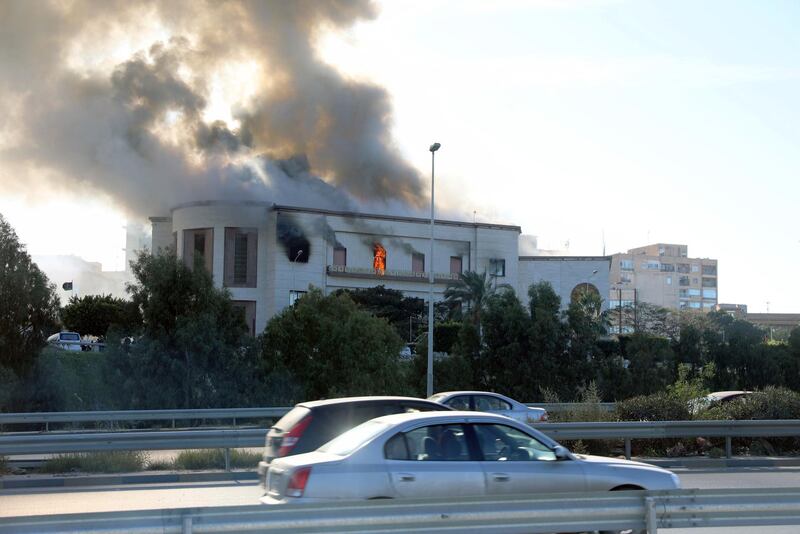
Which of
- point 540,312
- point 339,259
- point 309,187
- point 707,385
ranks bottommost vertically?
point 707,385

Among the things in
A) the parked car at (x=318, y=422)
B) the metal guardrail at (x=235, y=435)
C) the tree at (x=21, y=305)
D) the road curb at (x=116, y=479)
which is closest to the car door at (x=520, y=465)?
the parked car at (x=318, y=422)

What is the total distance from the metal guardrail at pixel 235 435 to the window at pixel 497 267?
2717 inches

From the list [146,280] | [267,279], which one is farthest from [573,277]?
[146,280]

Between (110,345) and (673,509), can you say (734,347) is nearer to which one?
(110,345)

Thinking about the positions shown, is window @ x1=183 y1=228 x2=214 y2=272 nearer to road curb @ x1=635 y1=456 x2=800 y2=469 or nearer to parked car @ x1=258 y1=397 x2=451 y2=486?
road curb @ x1=635 y1=456 x2=800 y2=469

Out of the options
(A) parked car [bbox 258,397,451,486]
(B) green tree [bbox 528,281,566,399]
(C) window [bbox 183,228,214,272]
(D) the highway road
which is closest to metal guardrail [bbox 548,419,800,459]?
(D) the highway road

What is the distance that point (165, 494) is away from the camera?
1301cm

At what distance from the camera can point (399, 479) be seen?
26.6 ft

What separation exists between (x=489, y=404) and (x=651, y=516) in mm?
11981

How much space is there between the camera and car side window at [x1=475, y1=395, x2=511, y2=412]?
18609 mm

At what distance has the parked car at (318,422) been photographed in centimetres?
1033

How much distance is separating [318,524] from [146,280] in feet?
94.9

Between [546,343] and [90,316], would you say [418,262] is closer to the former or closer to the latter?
[90,316]

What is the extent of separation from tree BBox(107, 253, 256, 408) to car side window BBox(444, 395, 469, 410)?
15566mm
